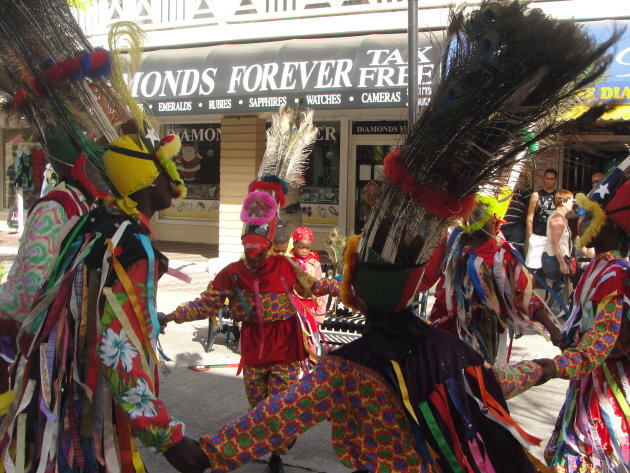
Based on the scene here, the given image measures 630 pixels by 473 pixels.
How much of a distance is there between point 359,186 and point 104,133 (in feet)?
38.2

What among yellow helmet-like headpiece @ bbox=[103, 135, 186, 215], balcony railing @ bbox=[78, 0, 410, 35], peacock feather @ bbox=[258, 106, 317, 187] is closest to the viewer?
yellow helmet-like headpiece @ bbox=[103, 135, 186, 215]

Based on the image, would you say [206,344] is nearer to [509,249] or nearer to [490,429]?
[509,249]

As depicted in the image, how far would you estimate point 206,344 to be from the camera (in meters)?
7.62

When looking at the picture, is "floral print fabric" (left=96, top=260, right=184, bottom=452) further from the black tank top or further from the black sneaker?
the black tank top

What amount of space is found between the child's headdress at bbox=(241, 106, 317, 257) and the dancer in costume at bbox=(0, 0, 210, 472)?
5.90ft

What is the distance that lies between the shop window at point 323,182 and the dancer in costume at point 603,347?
432 inches

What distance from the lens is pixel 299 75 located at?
11.6 metres

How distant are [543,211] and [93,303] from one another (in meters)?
7.81

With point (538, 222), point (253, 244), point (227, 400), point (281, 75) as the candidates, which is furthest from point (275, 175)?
point (281, 75)

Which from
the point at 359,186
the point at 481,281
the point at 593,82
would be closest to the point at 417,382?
the point at 593,82

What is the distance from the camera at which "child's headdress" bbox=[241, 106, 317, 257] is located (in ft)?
15.3

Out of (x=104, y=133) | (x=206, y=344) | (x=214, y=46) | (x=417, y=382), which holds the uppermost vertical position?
(x=214, y=46)

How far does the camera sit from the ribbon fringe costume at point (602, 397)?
322cm

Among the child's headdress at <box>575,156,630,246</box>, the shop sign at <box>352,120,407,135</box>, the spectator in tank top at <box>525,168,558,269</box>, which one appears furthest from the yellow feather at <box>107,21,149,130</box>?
the shop sign at <box>352,120,407,135</box>
